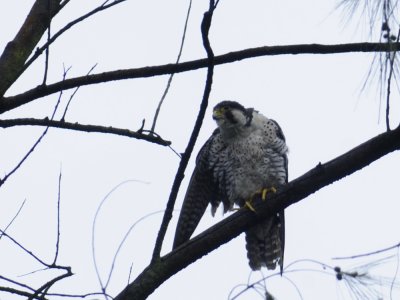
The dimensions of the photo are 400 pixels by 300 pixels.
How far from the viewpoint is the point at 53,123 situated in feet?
10.5

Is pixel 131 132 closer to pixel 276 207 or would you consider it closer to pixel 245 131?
pixel 276 207

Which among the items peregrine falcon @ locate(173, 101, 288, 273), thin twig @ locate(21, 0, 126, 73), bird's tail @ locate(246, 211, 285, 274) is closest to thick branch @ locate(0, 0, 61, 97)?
thin twig @ locate(21, 0, 126, 73)

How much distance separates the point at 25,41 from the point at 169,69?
0.66 m

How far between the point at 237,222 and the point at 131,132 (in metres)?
0.93

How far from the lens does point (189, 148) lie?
3164 mm

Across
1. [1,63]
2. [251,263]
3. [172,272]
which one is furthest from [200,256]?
[251,263]

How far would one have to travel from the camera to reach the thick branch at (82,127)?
3.18 m

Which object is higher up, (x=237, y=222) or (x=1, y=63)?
(x=1, y=63)

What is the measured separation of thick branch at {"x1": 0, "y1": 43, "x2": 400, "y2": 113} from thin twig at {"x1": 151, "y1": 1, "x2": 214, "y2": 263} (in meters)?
0.15

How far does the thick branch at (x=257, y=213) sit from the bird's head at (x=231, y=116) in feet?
8.05

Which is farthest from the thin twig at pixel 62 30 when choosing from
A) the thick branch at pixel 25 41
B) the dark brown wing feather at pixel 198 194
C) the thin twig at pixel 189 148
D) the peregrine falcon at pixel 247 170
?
the peregrine falcon at pixel 247 170

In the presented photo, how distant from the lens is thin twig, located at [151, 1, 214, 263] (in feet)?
9.74

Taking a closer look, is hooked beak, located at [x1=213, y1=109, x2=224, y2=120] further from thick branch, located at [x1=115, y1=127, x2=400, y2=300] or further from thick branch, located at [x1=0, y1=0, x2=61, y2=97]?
thick branch, located at [x1=0, y1=0, x2=61, y2=97]

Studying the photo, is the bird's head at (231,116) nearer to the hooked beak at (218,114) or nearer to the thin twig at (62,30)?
the hooked beak at (218,114)
